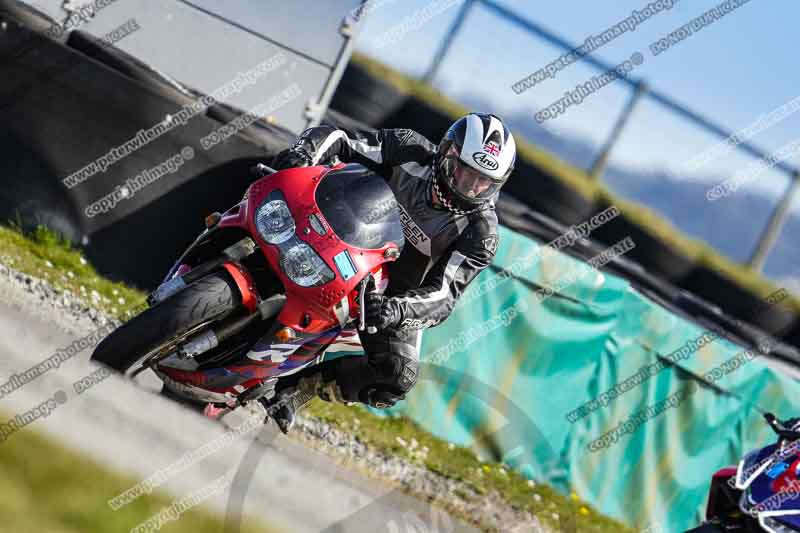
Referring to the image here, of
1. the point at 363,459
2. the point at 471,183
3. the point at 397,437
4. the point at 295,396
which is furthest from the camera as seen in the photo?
the point at 397,437

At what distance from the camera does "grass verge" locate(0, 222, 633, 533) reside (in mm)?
7875

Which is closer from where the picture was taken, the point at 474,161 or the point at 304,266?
the point at 304,266

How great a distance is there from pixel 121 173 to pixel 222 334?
2.91 meters

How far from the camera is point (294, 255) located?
5.52 m

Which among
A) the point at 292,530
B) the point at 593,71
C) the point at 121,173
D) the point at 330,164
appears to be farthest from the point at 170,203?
the point at 593,71

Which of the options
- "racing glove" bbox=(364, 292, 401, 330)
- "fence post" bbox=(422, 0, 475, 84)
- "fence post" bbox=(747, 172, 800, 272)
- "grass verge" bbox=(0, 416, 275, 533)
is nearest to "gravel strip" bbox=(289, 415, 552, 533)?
"racing glove" bbox=(364, 292, 401, 330)

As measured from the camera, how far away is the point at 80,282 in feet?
25.9

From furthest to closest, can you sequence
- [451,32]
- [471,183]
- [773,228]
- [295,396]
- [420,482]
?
[773,228]
[451,32]
[420,482]
[295,396]
[471,183]

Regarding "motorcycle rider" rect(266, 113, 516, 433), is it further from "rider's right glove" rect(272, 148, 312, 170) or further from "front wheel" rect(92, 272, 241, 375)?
"front wheel" rect(92, 272, 241, 375)

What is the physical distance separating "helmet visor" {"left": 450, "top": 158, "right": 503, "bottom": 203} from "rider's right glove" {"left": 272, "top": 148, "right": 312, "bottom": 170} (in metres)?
0.86

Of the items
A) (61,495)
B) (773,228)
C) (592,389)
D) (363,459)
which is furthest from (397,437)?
(773,228)

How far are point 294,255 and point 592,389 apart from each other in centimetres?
464

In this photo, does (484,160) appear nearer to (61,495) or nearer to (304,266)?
(304,266)

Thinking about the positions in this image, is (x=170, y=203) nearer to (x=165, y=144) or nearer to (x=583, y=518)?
(x=165, y=144)
